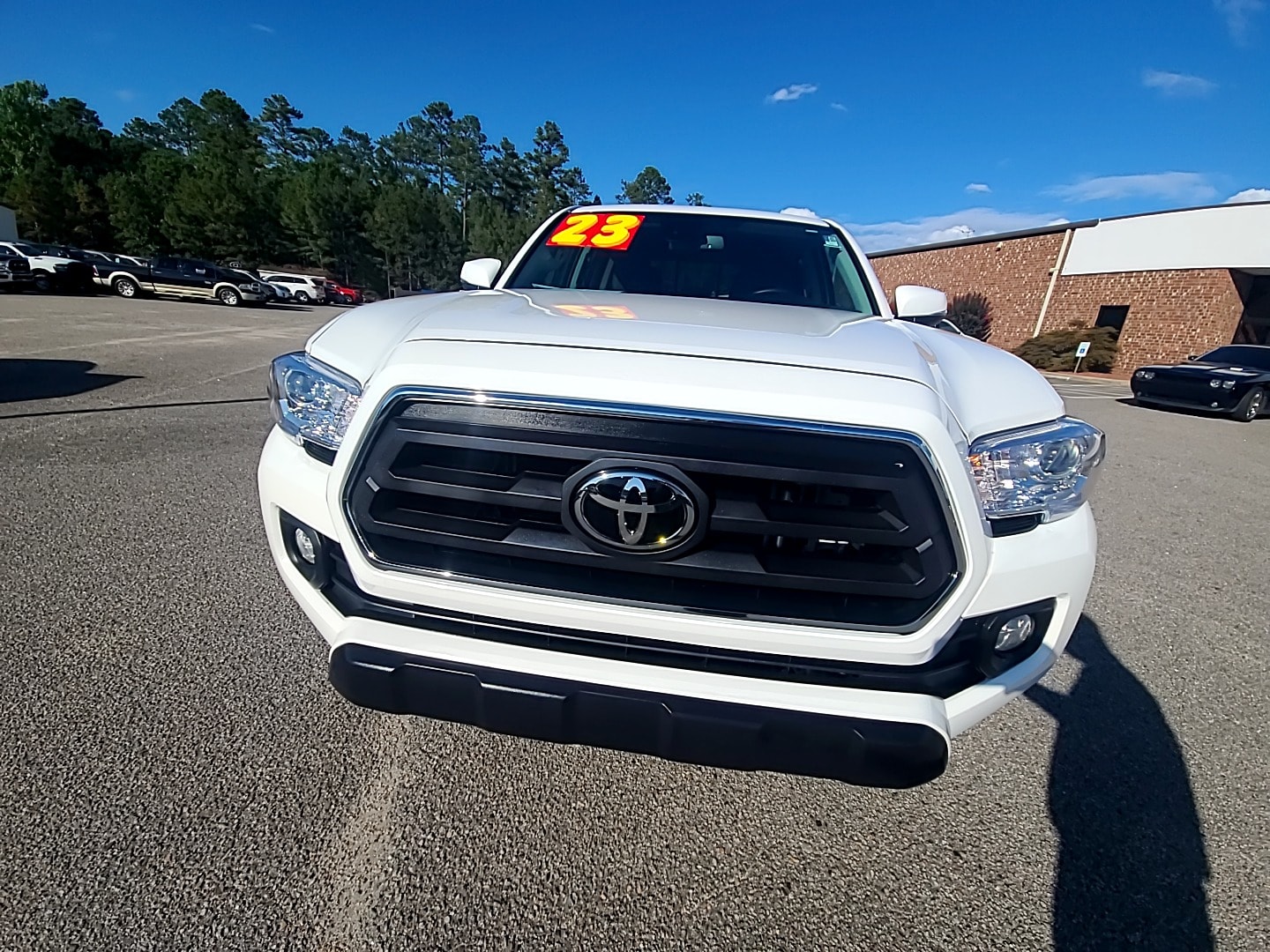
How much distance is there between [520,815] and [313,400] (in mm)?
1304

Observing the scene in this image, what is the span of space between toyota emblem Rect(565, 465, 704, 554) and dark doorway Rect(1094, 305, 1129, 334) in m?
31.4

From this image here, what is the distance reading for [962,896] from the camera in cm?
155

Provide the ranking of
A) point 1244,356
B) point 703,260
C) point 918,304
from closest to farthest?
1. point 918,304
2. point 703,260
3. point 1244,356

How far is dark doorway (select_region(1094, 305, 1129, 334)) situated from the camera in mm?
24641

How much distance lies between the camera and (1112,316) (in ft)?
82.8

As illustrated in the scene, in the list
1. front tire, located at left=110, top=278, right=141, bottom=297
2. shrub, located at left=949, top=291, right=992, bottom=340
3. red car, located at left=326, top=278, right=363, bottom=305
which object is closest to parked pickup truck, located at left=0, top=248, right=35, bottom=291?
front tire, located at left=110, top=278, right=141, bottom=297

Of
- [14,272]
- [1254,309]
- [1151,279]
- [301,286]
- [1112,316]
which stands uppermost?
[1151,279]

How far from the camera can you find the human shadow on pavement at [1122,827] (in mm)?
1491

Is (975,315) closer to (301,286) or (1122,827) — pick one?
(1122,827)

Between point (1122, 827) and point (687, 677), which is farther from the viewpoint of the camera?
point (1122, 827)

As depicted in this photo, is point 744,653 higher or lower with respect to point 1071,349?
higher

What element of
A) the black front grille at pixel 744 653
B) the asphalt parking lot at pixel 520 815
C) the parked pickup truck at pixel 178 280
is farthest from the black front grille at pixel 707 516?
the parked pickup truck at pixel 178 280

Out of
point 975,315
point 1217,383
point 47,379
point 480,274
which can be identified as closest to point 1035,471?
point 480,274

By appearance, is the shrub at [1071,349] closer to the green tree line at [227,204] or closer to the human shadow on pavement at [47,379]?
the human shadow on pavement at [47,379]
